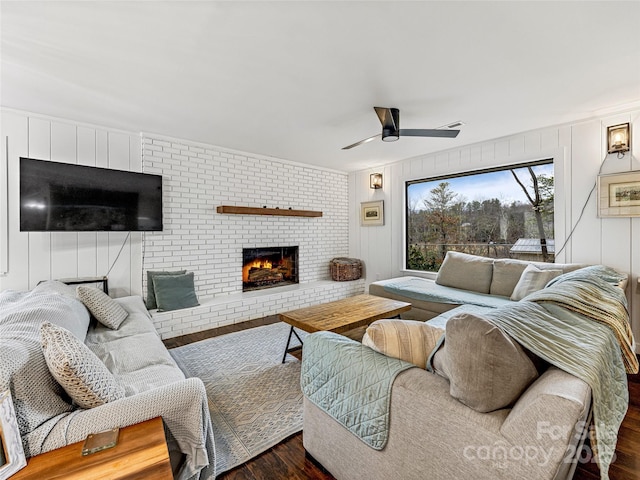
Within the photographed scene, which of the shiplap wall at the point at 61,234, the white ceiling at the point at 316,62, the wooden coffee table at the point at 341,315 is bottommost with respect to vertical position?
the wooden coffee table at the point at 341,315

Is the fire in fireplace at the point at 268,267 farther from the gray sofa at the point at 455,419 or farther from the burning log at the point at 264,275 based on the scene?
the gray sofa at the point at 455,419

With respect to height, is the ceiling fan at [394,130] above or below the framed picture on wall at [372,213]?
above

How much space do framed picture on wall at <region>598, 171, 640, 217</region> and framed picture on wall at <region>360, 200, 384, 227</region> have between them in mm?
2799

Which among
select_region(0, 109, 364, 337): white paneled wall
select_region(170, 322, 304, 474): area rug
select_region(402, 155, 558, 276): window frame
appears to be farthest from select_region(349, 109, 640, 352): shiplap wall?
select_region(170, 322, 304, 474): area rug

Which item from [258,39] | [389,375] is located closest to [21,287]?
[258,39]

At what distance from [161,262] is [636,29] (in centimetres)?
452

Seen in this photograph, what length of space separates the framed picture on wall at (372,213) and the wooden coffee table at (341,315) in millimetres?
2252

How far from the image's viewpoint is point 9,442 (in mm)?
904

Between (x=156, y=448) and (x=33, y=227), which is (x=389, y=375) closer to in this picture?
(x=156, y=448)

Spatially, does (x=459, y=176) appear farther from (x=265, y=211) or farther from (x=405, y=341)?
(x=405, y=341)

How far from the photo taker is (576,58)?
1.99 meters

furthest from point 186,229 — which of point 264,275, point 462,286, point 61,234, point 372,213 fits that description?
point 462,286

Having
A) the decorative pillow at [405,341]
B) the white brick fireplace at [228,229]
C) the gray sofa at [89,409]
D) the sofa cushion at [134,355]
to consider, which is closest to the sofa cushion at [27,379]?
the gray sofa at [89,409]

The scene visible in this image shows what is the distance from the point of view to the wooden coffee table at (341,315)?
94.2 inches
